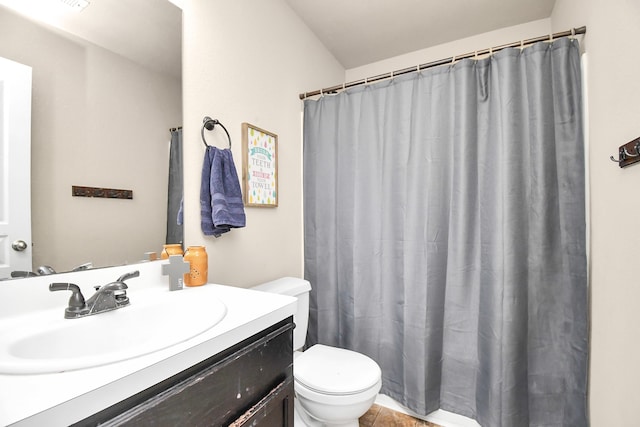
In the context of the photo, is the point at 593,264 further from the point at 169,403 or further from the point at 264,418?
the point at 169,403

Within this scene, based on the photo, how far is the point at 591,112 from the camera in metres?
1.30

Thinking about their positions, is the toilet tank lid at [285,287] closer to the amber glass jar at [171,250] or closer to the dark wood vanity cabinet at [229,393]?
the amber glass jar at [171,250]

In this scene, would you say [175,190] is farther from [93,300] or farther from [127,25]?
[127,25]

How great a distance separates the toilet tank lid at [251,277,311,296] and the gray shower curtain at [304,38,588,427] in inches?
13.1

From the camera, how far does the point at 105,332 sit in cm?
79

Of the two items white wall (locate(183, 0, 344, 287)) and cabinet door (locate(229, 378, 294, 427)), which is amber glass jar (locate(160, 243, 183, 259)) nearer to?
white wall (locate(183, 0, 344, 287))

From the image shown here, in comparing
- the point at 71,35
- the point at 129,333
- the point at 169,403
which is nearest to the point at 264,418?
the point at 169,403

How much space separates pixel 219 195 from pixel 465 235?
1.27 metres

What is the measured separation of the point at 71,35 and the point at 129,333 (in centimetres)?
97

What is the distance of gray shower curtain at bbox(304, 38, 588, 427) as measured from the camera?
1.37 m

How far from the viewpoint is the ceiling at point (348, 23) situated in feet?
3.37

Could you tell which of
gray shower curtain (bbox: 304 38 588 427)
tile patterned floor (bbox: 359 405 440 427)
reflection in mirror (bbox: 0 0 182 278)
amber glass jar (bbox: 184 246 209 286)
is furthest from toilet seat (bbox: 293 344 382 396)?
reflection in mirror (bbox: 0 0 182 278)

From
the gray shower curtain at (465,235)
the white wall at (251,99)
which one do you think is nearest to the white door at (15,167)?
the white wall at (251,99)

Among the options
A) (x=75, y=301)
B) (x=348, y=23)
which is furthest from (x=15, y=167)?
(x=348, y=23)
